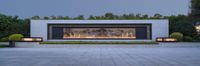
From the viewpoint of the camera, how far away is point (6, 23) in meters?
42.2

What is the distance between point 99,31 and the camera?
37.2 meters

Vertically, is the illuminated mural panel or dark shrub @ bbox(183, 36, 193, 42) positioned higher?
the illuminated mural panel

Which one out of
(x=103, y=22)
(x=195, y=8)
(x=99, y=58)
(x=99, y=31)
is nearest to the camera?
(x=99, y=58)

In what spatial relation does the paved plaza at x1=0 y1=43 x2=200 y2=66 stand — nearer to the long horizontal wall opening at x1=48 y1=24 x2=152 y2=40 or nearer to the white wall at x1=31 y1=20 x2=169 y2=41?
the white wall at x1=31 y1=20 x2=169 y2=41

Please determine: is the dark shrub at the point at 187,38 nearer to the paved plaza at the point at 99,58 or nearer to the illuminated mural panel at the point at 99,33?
the illuminated mural panel at the point at 99,33

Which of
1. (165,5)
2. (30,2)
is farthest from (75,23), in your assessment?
(165,5)

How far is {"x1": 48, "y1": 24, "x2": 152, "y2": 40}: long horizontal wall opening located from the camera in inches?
1451

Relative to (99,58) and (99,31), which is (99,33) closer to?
(99,31)

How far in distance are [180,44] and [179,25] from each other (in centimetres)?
746

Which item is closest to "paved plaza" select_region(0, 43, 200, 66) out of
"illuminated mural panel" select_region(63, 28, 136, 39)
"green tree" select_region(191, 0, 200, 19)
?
"illuminated mural panel" select_region(63, 28, 136, 39)

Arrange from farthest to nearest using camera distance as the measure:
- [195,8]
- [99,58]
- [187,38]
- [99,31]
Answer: [195,8], [99,31], [187,38], [99,58]

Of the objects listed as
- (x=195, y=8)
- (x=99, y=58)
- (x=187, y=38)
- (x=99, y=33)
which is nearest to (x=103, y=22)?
(x=99, y=33)

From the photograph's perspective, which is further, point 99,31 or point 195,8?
point 195,8

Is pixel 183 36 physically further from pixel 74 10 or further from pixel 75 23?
pixel 74 10
